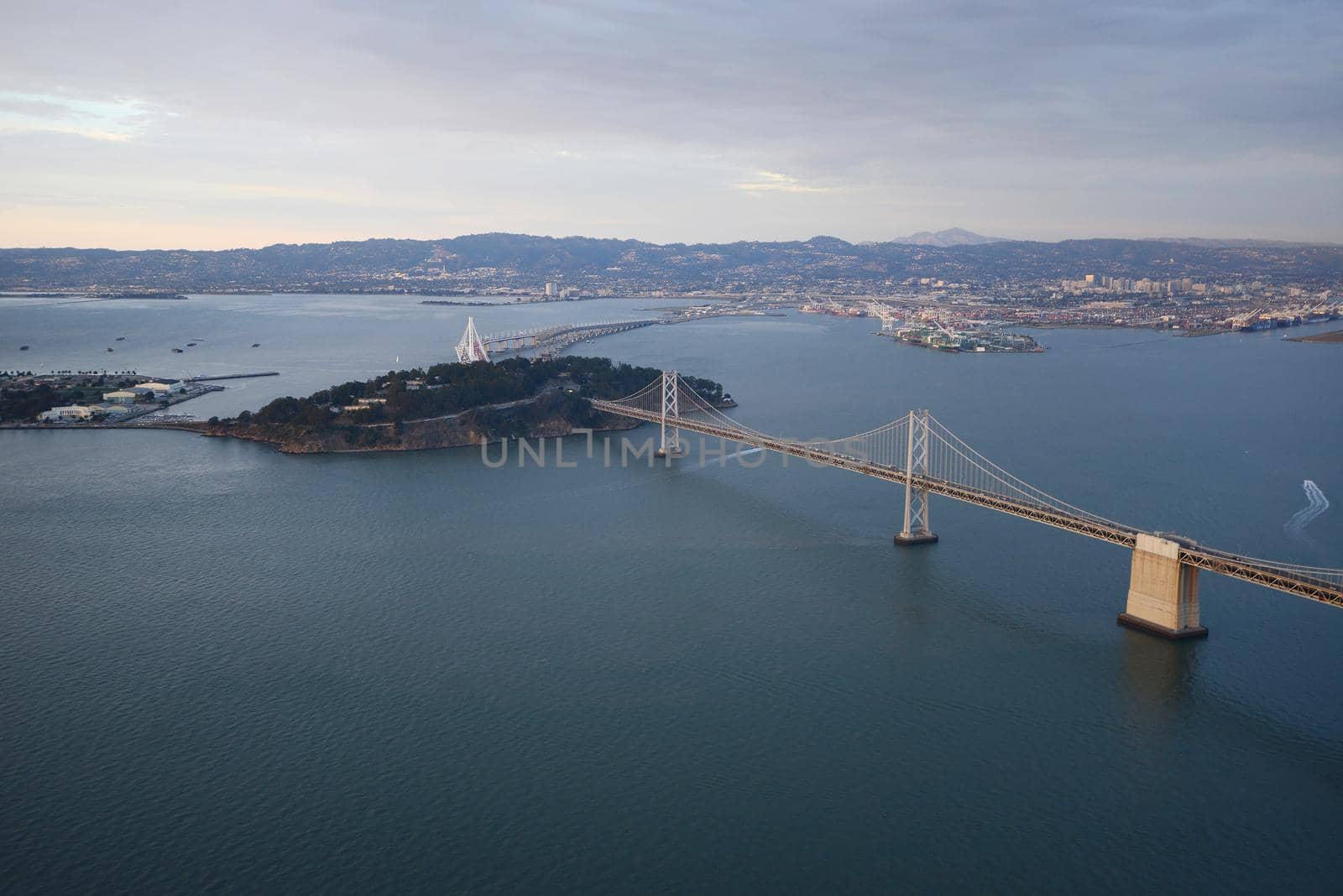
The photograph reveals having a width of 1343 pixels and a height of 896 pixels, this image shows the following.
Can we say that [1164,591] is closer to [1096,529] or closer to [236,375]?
[1096,529]

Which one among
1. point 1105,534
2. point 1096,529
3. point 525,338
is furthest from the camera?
point 525,338

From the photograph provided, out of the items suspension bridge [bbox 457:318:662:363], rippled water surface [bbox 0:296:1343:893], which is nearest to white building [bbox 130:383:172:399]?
suspension bridge [bbox 457:318:662:363]

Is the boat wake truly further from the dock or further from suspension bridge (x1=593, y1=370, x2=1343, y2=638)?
the dock

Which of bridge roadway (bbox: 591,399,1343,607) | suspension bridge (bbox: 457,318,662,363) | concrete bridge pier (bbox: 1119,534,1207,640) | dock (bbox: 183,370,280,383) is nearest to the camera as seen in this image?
bridge roadway (bbox: 591,399,1343,607)

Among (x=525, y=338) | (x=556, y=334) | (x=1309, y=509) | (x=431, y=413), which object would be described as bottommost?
(x=1309, y=509)

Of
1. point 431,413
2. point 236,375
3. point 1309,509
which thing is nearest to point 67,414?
point 236,375

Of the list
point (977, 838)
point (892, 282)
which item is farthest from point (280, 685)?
point (892, 282)
